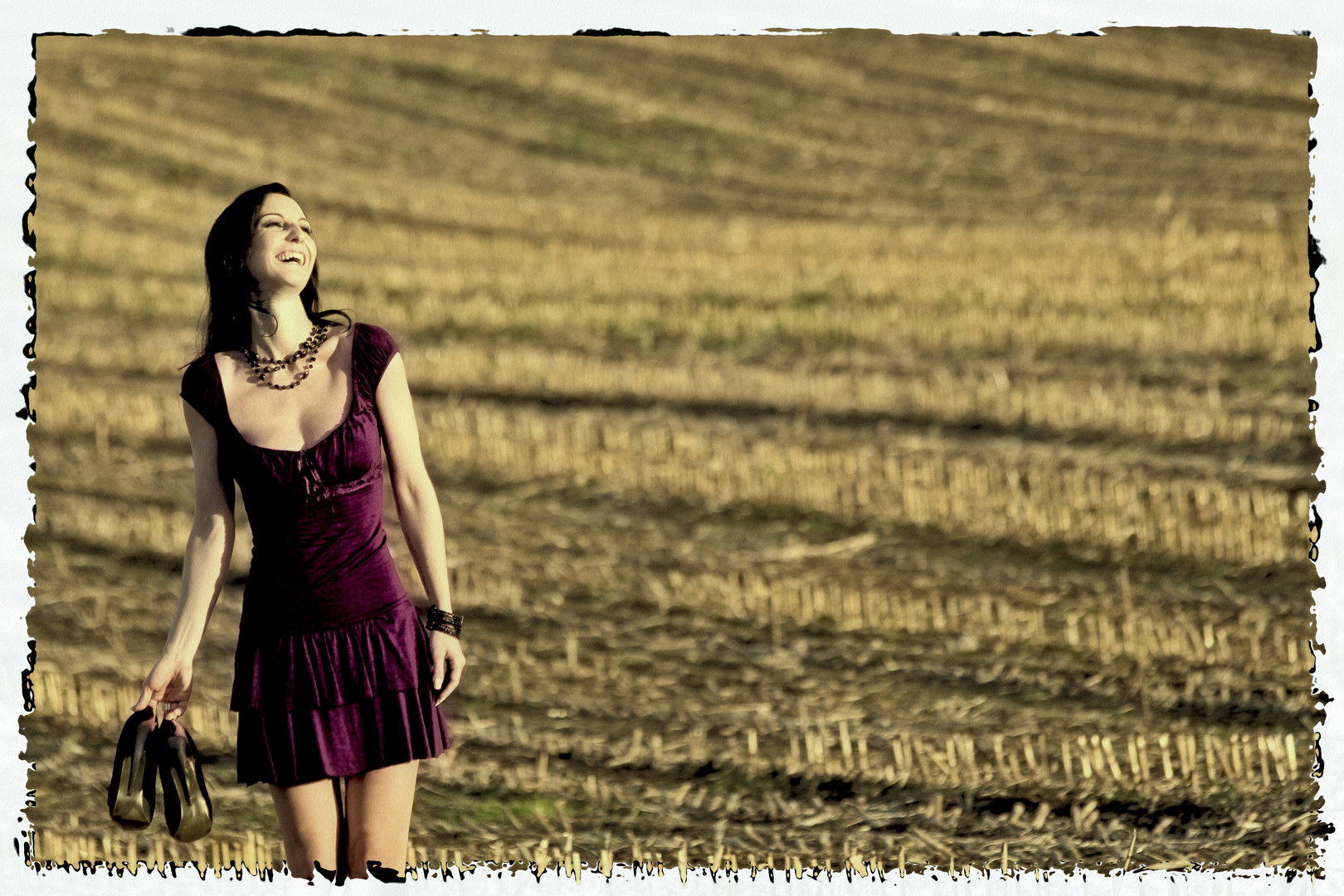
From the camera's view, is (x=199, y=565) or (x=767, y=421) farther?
(x=767, y=421)

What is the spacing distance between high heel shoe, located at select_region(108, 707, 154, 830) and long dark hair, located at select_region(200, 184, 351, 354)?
2.67 ft

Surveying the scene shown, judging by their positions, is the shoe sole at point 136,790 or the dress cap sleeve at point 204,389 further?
the shoe sole at point 136,790

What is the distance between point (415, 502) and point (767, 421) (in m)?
3.19

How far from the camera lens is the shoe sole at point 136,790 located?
2.85 metres

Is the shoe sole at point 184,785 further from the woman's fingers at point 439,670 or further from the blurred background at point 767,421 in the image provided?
the blurred background at point 767,421

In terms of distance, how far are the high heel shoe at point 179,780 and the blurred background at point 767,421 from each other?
691 millimetres

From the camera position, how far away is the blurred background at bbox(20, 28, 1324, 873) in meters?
3.76

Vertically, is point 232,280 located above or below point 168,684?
above

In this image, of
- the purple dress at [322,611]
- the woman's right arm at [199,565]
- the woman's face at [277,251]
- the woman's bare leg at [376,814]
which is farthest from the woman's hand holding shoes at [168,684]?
the woman's face at [277,251]

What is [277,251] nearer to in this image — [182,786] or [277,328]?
[277,328]

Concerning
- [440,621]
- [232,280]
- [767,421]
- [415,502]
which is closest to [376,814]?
[440,621]

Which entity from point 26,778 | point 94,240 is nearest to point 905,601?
point 26,778

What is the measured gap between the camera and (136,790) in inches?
113

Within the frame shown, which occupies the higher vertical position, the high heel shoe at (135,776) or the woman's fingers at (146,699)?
the woman's fingers at (146,699)
